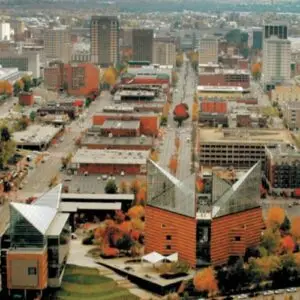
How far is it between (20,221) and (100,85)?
1942cm

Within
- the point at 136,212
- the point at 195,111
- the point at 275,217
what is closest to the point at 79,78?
the point at 195,111

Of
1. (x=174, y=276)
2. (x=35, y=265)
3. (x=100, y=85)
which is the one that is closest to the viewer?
(x=35, y=265)

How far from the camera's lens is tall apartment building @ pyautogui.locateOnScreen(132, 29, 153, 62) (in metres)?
36.8

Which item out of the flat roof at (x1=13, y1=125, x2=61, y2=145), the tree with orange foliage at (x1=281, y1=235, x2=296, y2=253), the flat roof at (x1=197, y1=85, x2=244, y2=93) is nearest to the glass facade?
the tree with orange foliage at (x1=281, y1=235, x2=296, y2=253)

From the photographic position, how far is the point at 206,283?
11.9 meters

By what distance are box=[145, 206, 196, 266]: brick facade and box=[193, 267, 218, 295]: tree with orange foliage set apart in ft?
2.41

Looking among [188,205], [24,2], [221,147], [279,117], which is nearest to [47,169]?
[221,147]

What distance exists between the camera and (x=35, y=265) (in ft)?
37.9

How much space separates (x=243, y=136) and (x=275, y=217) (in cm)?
546

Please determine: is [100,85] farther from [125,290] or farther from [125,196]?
[125,290]

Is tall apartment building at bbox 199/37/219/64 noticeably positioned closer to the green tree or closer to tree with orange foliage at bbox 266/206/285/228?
the green tree

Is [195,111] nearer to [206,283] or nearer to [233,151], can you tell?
[233,151]

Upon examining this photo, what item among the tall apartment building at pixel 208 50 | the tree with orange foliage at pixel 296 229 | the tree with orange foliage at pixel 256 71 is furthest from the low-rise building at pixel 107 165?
the tall apartment building at pixel 208 50

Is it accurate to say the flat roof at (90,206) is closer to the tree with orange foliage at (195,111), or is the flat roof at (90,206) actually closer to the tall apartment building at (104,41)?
the tree with orange foliage at (195,111)
